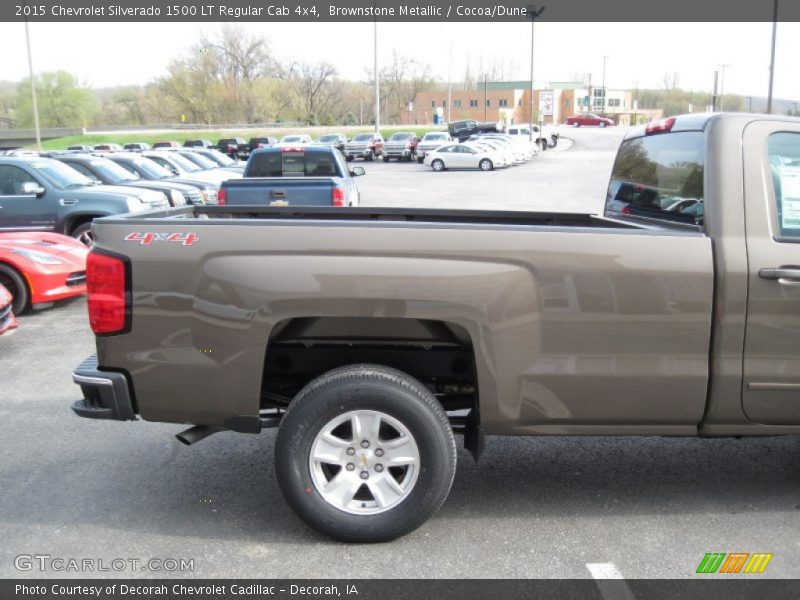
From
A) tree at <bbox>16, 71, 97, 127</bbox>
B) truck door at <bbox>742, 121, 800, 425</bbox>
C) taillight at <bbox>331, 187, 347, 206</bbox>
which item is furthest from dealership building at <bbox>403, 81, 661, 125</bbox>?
truck door at <bbox>742, 121, 800, 425</bbox>

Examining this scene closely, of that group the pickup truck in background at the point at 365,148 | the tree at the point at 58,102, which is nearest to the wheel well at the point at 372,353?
the pickup truck in background at the point at 365,148

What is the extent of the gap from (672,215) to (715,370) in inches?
39.5

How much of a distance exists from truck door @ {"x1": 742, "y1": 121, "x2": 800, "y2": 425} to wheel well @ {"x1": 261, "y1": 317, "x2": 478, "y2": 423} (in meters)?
1.33

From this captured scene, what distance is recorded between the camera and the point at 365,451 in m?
3.64

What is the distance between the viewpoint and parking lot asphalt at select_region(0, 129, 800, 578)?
3.50m

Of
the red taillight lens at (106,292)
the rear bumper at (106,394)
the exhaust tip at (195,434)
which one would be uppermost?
the red taillight lens at (106,292)

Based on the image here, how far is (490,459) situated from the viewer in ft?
15.6

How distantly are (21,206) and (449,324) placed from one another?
1081 centimetres

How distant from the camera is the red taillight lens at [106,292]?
355 cm

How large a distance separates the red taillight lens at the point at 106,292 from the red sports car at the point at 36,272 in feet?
18.2

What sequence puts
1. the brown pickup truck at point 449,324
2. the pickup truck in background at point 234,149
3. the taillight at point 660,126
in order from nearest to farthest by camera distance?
1. the brown pickup truck at point 449,324
2. the taillight at point 660,126
3. the pickup truck in background at point 234,149

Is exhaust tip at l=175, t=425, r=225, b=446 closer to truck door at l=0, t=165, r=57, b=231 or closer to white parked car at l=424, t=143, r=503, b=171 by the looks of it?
truck door at l=0, t=165, r=57, b=231

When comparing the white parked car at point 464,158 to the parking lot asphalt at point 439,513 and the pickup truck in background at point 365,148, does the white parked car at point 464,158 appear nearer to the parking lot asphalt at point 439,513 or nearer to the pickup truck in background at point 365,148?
the pickup truck in background at point 365,148
